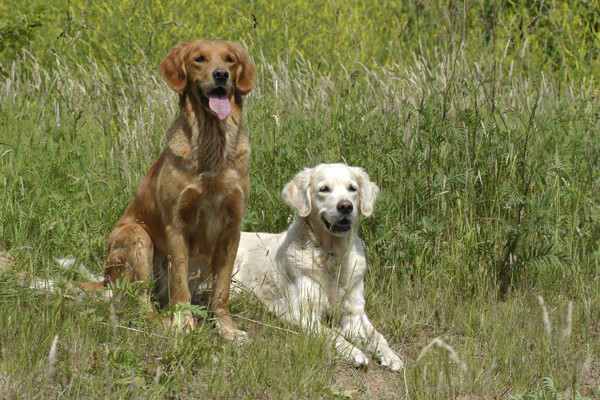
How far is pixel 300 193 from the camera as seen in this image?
386cm

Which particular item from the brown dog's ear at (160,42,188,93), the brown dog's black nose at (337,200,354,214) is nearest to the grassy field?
the brown dog's black nose at (337,200,354,214)

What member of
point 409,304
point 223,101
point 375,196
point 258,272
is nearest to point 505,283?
point 409,304

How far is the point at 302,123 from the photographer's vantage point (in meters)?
4.80

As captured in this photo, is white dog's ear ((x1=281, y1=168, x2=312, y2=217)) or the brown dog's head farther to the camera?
white dog's ear ((x1=281, y1=168, x2=312, y2=217))

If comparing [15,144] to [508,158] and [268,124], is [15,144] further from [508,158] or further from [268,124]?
[508,158]

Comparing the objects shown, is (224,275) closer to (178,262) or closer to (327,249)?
(178,262)

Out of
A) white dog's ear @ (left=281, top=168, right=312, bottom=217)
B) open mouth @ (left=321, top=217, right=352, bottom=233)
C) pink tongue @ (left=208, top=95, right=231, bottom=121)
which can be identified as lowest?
open mouth @ (left=321, top=217, right=352, bottom=233)

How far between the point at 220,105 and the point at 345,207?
0.85 meters

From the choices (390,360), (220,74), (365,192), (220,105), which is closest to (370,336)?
(390,360)

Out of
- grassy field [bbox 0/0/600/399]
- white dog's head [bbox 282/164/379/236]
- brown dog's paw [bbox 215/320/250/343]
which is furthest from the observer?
white dog's head [bbox 282/164/379/236]

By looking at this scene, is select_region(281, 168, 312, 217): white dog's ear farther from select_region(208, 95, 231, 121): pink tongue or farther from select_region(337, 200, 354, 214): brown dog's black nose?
select_region(208, 95, 231, 121): pink tongue

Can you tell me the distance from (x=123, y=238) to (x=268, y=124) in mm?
1848

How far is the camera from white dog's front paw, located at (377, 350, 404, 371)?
3.22 meters

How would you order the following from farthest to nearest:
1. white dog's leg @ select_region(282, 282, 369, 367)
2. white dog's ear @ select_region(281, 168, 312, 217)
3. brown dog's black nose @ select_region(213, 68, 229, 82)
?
1. white dog's ear @ select_region(281, 168, 312, 217)
2. brown dog's black nose @ select_region(213, 68, 229, 82)
3. white dog's leg @ select_region(282, 282, 369, 367)
